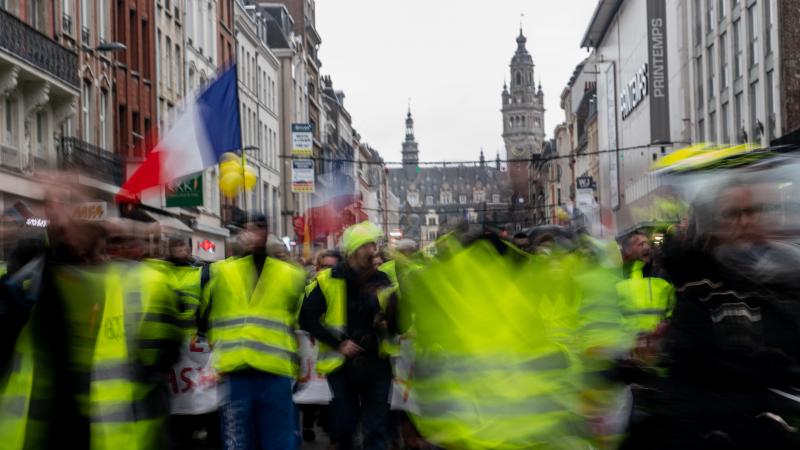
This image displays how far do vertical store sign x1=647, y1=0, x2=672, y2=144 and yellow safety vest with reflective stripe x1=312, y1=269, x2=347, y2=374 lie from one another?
49070 mm

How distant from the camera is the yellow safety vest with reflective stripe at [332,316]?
32.4 feet

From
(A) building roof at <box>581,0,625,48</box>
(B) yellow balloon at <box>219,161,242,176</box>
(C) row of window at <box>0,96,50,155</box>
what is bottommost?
(B) yellow balloon at <box>219,161,242,176</box>

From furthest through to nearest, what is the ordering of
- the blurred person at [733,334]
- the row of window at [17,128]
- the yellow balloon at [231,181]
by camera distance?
1. the row of window at [17,128]
2. the yellow balloon at [231,181]
3. the blurred person at [733,334]

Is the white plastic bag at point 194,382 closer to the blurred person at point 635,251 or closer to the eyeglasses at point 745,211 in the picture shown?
the blurred person at point 635,251

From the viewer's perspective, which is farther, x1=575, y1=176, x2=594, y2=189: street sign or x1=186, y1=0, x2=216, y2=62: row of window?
x1=575, y1=176, x2=594, y2=189: street sign

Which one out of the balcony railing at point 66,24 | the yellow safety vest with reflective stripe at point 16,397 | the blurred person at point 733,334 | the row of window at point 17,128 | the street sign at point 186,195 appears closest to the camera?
the blurred person at point 733,334

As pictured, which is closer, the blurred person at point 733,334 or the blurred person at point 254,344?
the blurred person at point 733,334

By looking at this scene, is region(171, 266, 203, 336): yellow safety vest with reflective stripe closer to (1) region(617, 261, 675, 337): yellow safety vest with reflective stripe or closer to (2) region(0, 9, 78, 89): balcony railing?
(1) region(617, 261, 675, 337): yellow safety vest with reflective stripe

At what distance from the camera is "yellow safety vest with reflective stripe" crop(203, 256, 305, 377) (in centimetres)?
895

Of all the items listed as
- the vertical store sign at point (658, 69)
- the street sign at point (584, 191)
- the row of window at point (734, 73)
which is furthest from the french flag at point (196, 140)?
the street sign at point (584, 191)

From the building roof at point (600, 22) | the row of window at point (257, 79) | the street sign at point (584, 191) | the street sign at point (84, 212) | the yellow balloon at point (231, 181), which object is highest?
the building roof at point (600, 22)

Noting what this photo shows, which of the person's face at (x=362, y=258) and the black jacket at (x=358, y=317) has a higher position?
the person's face at (x=362, y=258)

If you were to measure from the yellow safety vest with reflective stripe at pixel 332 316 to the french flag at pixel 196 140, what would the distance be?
502 centimetres

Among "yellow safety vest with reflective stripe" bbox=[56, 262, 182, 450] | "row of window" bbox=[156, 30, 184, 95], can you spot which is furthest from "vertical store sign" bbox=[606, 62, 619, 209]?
"yellow safety vest with reflective stripe" bbox=[56, 262, 182, 450]
